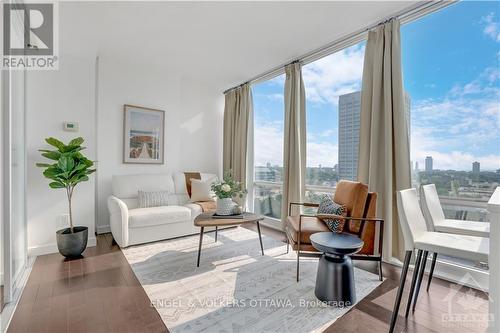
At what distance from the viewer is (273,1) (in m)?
2.48

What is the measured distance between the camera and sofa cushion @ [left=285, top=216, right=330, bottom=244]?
2.41m

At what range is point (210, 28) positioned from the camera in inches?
118

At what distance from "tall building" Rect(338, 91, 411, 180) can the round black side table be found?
1.42m

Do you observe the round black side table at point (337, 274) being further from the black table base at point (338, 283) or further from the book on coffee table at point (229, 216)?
the book on coffee table at point (229, 216)

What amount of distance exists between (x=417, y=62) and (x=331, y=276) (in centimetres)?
247

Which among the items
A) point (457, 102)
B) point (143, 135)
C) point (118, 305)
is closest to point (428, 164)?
point (457, 102)

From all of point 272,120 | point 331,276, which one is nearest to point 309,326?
point 331,276

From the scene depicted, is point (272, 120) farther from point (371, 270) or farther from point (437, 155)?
point (371, 270)

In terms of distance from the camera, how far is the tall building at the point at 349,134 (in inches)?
125

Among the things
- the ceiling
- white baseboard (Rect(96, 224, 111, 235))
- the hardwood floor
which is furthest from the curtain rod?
white baseboard (Rect(96, 224, 111, 235))

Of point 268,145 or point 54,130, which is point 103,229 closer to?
point 54,130

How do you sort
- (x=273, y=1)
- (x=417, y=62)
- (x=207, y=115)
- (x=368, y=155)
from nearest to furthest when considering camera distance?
(x=273, y=1) → (x=417, y=62) → (x=368, y=155) → (x=207, y=115)

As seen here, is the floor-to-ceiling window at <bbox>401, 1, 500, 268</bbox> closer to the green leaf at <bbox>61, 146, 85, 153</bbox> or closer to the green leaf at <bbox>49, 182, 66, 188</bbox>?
the green leaf at <bbox>61, 146, 85, 153</bbox>

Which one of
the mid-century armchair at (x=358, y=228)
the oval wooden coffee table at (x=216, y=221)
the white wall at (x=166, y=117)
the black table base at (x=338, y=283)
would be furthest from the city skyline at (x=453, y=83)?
the white wall at (x=166, y=117)
